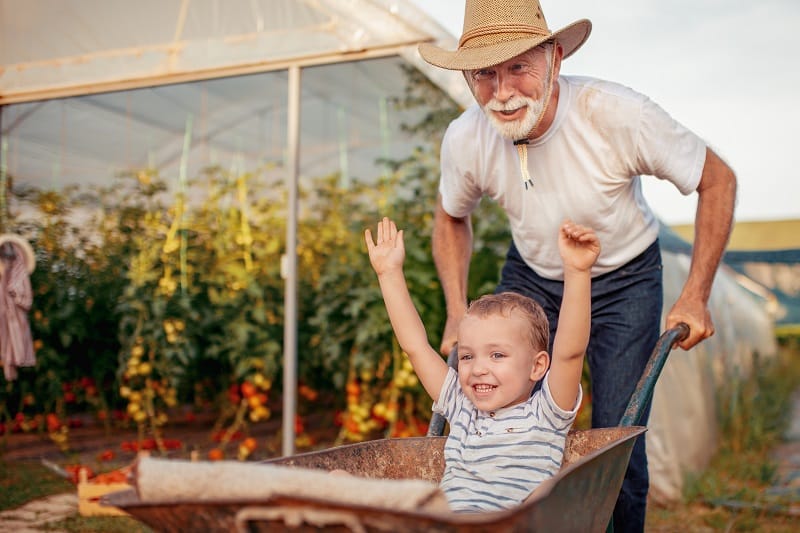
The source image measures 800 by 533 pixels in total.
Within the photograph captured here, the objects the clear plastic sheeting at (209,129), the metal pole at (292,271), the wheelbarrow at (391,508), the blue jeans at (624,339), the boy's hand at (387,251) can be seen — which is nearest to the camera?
the wheelbarrow at (391,508)

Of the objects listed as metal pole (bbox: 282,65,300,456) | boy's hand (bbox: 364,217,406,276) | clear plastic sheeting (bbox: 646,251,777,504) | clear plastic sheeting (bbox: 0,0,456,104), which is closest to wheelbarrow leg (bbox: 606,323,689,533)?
boy's hand (bbox: 364,217,406,276)

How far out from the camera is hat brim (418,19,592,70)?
215 cm

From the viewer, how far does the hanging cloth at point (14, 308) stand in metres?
4.97

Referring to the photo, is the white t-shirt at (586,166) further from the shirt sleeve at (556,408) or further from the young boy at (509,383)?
the shirt sleeve at (556,408)

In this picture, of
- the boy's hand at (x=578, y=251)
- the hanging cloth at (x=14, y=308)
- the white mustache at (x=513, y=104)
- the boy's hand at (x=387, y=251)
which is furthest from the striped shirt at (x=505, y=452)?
the hanging cloth at (x=14, y=308)

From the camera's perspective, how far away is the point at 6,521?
13.4 feet

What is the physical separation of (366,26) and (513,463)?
3.38 m

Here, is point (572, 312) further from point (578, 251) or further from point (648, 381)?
point (648, 381)

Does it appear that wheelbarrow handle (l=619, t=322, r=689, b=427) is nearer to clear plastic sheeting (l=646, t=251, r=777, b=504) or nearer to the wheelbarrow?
the wheelbarrow

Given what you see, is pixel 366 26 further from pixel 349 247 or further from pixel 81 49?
pixel 81 49

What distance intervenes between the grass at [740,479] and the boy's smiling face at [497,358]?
8.32 ft

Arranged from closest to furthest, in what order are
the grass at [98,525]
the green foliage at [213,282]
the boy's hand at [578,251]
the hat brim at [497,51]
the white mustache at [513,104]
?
the boy's hand at [578,251], the hat brim at [497,51], the white mustache at [513,104], the grass at [98,525], the green foliage at [213,282]

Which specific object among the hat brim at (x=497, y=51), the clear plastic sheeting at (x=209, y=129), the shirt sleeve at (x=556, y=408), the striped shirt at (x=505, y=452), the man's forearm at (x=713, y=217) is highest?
the clear plastic sheeting at (x=209, y=129)

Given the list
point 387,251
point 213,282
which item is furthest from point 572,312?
point 213,282
